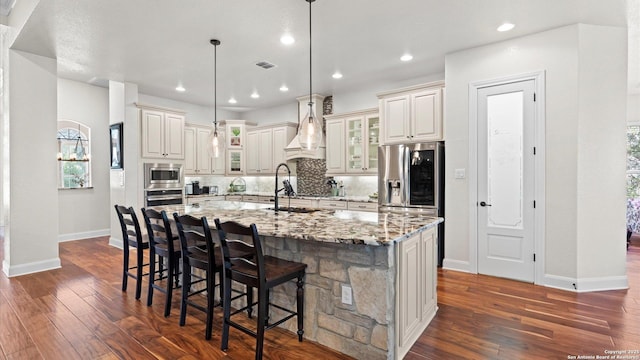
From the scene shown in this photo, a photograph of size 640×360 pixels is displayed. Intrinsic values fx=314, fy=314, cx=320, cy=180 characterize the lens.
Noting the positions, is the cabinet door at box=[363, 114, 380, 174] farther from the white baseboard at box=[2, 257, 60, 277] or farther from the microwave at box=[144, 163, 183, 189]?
the white baseboard at box=[2, 257, 60, 277]

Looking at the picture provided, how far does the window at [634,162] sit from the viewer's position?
652cm

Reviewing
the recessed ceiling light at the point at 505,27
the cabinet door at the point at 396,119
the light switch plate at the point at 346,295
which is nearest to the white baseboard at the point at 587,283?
the cabinet door at the point at 396,119

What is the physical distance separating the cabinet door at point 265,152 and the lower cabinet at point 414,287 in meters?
4.59

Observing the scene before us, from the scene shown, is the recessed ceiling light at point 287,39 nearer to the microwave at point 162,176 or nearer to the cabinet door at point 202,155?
the microwave at point 162,176

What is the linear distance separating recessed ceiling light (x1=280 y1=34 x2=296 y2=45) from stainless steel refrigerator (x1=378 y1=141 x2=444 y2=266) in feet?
6.59

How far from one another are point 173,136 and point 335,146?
305 cm

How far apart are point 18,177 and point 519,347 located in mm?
5774

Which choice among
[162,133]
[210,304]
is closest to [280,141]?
[162,133]

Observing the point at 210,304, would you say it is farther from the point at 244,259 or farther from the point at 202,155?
the point at 202,155

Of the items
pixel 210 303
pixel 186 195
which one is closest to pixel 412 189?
pixel 210 303

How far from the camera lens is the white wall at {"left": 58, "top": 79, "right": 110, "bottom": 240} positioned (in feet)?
19.4

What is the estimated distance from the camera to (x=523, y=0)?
290cm

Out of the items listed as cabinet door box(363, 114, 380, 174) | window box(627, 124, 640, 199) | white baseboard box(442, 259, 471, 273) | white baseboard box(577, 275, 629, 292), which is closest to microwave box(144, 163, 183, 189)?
cabinet door box(363, 114, 380, 174)

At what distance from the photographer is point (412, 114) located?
4.51 m
